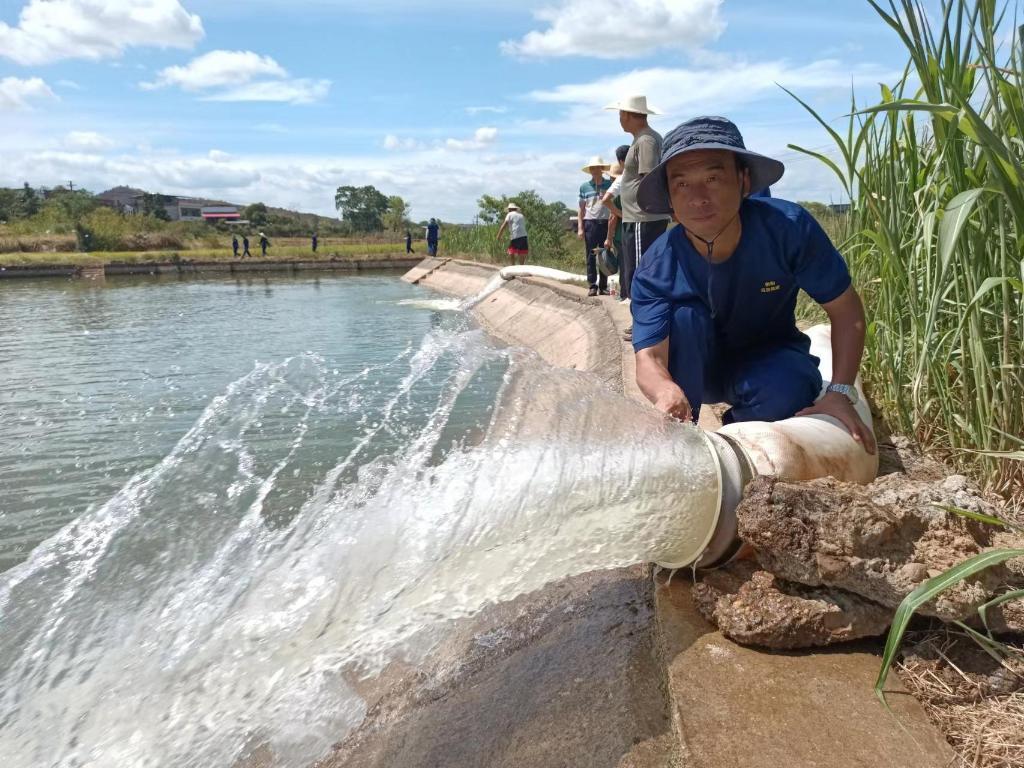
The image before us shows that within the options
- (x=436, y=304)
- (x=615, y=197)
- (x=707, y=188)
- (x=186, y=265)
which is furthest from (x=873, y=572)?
(x=186, y=265)

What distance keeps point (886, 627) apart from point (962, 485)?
1.21 feet

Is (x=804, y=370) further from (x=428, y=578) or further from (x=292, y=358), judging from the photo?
(x=292, y=358)

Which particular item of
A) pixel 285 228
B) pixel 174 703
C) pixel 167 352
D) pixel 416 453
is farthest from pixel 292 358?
pixel 285 228

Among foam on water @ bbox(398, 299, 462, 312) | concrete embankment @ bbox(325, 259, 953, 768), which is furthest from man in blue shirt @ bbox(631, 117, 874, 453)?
foam on water @ bbox(398, 299, 462, 312)

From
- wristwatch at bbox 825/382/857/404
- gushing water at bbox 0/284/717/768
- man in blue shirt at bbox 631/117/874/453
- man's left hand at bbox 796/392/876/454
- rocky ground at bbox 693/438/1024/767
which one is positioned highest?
man in blue shirt at bbox 631/117/874/453

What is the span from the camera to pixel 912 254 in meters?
2.13

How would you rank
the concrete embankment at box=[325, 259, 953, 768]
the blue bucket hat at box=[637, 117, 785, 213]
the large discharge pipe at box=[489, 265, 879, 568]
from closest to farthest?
the concrete embankment at box=[325, 259, 953, 768] < the large discharge pipe at box=[489, 265, 879, 568] < the blue bucket hat at box=[637, 117, 785, 213]

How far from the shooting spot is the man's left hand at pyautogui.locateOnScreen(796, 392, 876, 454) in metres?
1.97

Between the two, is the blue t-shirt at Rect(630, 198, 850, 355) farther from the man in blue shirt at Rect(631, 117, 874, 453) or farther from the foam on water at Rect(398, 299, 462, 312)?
the foam on water at Rect(398, 299, 462, 312)

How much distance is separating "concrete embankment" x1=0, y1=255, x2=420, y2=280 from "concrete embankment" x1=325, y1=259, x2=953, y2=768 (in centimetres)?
2406

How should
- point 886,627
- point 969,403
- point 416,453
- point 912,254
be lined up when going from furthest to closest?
point 416,453 < point 912,254 < point 969,403 < point 886,627

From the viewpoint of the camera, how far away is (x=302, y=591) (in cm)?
218

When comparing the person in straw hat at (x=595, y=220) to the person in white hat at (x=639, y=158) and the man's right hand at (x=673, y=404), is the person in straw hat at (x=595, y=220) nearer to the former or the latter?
the person in white hat at (x=639, y=158)

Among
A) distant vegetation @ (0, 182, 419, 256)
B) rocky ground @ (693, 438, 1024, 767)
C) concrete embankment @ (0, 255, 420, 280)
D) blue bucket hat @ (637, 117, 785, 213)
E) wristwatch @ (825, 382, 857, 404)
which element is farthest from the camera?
distant vegetation @ (0, 182, 419, 256)
